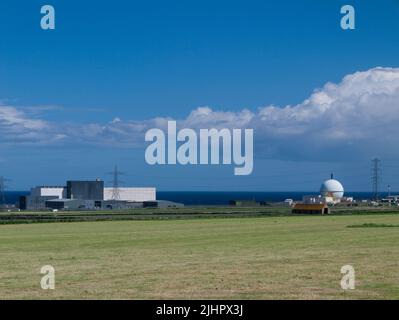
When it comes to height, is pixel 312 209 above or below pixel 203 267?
above

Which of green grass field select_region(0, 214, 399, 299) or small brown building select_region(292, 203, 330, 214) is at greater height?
small brown building select_region(292, 203, 330, 214)

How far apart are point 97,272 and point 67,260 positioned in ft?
21.4

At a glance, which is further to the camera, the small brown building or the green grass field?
the small brown building

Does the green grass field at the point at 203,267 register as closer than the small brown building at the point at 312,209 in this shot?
Yes

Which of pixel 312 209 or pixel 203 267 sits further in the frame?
pixel 312 209

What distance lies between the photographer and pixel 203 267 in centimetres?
3472

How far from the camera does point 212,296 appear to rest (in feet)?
83.2

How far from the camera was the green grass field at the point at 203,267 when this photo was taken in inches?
1045

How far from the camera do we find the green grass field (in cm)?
2653

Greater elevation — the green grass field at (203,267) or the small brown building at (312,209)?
the small brown building at (312,209)
